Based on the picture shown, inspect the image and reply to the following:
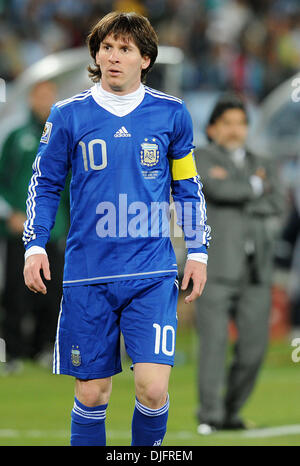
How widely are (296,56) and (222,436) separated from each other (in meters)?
11.8

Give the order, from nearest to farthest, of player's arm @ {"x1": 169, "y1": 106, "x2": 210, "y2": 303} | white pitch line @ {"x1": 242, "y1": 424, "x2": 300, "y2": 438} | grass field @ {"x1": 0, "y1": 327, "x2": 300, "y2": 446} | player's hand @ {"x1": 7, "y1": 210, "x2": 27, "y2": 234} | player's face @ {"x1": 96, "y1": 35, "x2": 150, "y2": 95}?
player's face @ {"x1": 96, "y1": 35, "x2": 150, "y2": 95}
player's arm @ {"x1": 169, "y1": 106, "x2": 210, "y2": 303}
grass field @ {"x1": 0, "y1": 327, "x2": 300, "y2": 446}
white pitch line @ {"x1": 242, "y1": 424, "x2": 300, "y2": 438}
player's hand @ {"x1": 7, "y1": 210, "x2": 27, "y2": 234}

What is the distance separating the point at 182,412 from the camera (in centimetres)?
815

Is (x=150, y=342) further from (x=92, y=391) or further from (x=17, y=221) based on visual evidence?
(x=17, y=221)

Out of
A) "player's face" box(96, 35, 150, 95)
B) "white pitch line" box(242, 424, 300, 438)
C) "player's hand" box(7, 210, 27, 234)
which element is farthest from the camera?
"player's hand" box(7, 210, 27, 234)

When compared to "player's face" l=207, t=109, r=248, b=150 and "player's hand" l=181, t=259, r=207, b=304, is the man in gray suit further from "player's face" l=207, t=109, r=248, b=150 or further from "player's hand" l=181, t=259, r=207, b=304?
"player's hand" l=181, t=259, r=207, b=304

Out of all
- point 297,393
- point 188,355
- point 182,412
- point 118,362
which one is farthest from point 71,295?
point 188,355

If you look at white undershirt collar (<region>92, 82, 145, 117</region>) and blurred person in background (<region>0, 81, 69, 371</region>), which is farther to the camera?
blurred person in background (<region>0, 81, 69, 371</region>)

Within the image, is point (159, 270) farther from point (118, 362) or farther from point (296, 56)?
point (296, 56)

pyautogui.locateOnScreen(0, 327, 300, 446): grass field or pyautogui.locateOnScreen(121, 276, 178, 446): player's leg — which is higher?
pyautogui.locateOnScreen(121, 276, 178, 446): player's leg

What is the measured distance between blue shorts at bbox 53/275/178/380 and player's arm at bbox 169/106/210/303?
22cm

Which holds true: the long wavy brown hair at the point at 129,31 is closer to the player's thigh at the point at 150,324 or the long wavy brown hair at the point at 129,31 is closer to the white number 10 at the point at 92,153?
the white number 10 at the point at 92,153

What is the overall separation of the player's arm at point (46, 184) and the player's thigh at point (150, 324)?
441mm

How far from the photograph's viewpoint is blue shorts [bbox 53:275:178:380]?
16.0ft

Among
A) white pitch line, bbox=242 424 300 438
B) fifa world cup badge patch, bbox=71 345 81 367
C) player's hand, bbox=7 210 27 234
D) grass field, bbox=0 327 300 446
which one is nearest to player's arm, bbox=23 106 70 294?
fifa world cup badge patch, bbox=71 345 81 367
